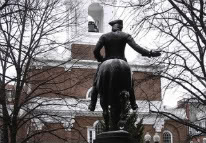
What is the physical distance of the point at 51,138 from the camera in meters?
34.4

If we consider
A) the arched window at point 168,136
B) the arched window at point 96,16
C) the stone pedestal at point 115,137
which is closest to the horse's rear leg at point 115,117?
the stone pedestal at point 115,137

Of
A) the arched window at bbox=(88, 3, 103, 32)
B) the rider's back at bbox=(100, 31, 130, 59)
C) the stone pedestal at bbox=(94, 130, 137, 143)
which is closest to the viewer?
the stone pedestal at bbox=(94, 130, 137, 143)

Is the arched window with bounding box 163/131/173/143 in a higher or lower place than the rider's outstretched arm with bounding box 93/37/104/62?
lower

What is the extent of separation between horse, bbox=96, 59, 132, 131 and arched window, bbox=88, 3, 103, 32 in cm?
2712

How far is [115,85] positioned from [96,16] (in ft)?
97.9

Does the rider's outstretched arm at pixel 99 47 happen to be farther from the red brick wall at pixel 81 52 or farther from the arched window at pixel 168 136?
the arched window at pixel 168 136

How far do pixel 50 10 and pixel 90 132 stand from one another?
1811cm

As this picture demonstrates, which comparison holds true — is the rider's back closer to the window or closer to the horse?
the horse

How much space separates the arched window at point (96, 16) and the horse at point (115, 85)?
89.0 feet

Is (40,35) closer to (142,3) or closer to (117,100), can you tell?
(142,3)

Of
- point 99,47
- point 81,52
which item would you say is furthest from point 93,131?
point 99,47

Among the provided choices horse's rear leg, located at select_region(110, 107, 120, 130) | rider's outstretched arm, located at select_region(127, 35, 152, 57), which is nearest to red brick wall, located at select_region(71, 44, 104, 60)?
rider's outstretched arm, located at select_region(127, 35, 152, 57)

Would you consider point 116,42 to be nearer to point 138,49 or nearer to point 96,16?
point 138,49

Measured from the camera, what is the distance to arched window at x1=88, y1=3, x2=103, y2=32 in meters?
35.5
